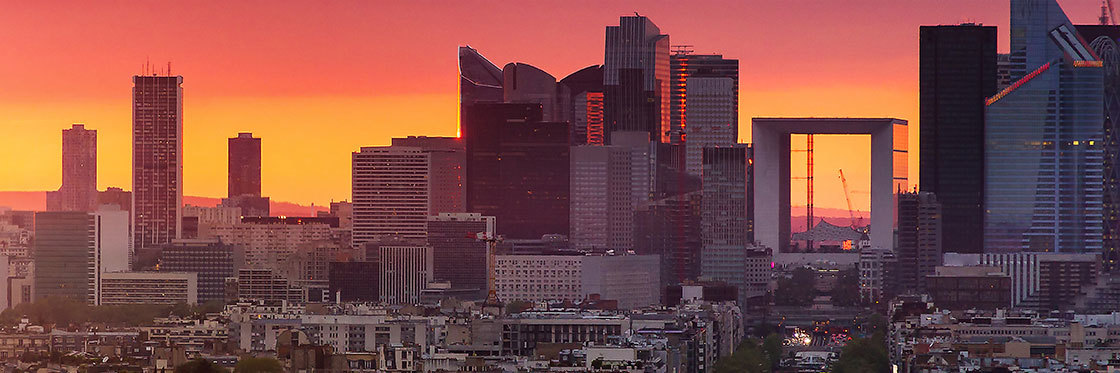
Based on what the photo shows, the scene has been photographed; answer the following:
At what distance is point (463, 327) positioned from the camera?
120062mm

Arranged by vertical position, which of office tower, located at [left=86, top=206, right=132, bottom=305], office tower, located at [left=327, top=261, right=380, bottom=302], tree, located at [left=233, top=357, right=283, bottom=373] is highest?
office tower, located at [left=86, top=206, right=132, bottom=305]

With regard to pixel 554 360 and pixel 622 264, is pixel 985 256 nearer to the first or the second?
pixel 622 264

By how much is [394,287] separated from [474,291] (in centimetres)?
694

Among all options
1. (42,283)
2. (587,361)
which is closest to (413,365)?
(587,361)

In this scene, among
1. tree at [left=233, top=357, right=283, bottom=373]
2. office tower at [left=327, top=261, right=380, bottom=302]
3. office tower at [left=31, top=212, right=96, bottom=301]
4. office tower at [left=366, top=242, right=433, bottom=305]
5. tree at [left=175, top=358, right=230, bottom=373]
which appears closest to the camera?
tree at [left=175, top=358, right=230, bottom=373]

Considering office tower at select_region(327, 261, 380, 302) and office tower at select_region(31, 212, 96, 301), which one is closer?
office tower at select_region(31, 212, 96, 301)

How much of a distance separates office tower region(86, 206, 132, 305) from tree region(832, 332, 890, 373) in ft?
184

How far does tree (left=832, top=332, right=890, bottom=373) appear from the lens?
398 ft

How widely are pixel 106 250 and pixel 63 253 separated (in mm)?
5881

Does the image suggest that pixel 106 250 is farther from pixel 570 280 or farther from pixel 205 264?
pixel 570 280

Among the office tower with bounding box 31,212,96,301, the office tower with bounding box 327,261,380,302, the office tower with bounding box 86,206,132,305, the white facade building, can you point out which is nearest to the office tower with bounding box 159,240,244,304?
the office tower with bounding box 86,206,132,305

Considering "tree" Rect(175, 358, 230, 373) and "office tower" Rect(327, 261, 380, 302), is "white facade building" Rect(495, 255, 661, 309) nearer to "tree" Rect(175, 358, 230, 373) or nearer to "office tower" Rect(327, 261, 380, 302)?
"office tower" Rect(327, 261, 380, 302)

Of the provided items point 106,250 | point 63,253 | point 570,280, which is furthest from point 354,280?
point 63,253

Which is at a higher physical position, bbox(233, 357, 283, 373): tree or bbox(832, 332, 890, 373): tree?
bbox(233, 357, 283, 373): tree
